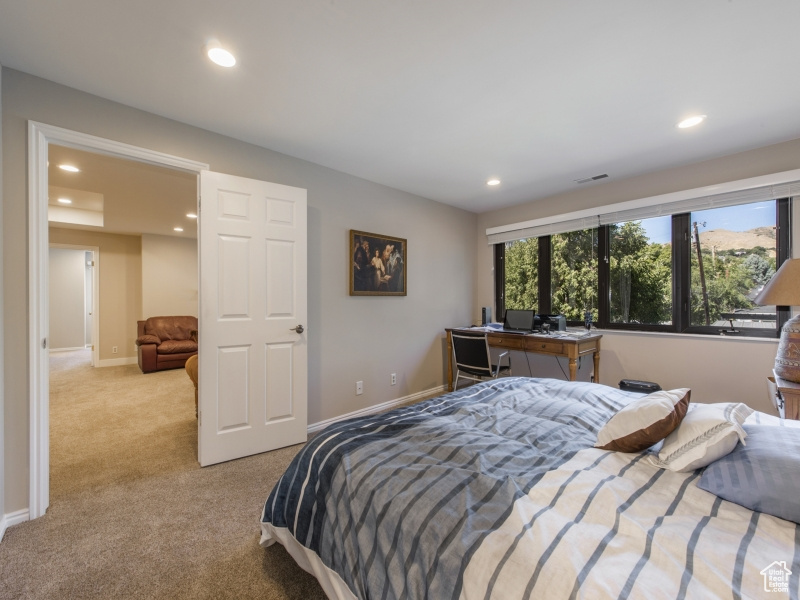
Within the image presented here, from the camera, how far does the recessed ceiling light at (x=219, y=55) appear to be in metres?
1.62

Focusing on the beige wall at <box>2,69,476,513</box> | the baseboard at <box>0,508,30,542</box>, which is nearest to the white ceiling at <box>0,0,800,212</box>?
the beige wall at <box>2,69,476,513</box>

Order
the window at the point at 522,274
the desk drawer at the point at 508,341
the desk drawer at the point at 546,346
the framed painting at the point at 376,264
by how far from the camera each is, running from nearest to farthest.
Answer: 1. the desk drawer at the point at 546,346
2. the framed painting at the point at 376,264
3. the desk drawer at the point at 508,341
4. the window at the point at 522,274

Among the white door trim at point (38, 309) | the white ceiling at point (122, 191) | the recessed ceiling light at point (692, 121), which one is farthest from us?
the white ceiling at point (122, 191)

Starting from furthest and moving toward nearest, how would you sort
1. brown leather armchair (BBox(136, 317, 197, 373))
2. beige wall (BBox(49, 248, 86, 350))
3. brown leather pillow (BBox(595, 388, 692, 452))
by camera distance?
beige wall (BBox(49, 248, 86, 350)) < brown leather armchair (BBox(136, 317, 197, 373)) < brown leather pillow (BBox(595, 388, 692, 452))

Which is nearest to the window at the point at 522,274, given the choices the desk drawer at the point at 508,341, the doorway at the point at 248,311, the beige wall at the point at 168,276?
the desk drawer at the point at 508,341

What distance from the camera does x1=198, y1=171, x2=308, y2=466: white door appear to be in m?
2.38

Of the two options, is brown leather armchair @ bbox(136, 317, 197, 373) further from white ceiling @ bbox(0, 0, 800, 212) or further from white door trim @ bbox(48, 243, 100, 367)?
white ceiling @ bbox(0, 0, 800, 212)

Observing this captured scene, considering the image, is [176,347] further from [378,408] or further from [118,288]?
[378,408]

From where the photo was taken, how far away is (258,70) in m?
1.80

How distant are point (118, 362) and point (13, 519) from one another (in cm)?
522

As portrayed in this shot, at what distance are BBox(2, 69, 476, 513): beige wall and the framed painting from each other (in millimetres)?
81

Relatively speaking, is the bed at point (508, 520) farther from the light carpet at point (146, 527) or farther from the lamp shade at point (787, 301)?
the lamp shade at point (787, 301)

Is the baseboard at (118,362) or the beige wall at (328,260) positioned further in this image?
the baseboard at (118,362)

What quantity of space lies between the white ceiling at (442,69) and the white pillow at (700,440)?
65.9 inches
